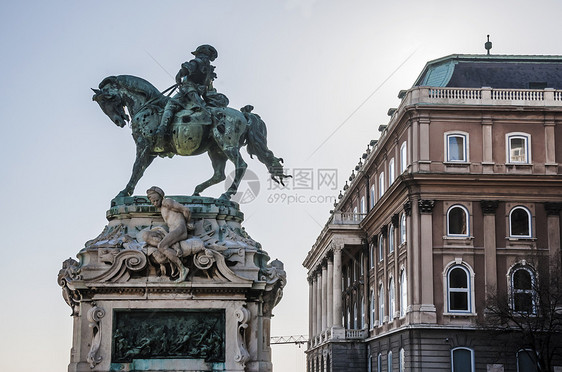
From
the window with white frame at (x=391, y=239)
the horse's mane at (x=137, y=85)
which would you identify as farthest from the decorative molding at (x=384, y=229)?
the horse's mane at (x=137, y=85)

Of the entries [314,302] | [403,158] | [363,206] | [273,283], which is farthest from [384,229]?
[273,283]

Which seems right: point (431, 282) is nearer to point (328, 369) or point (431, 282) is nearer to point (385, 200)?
point (385, 200)

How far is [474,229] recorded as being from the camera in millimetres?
56781

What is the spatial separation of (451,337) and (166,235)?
42.4 meters

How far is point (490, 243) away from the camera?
56.2m

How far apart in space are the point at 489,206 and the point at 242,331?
43893mm

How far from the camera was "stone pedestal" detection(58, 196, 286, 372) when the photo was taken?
14453 millimetres

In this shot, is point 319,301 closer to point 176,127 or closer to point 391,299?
point 391,299

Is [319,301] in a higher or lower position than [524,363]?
higher

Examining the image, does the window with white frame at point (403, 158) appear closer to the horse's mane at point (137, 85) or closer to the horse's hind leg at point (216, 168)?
the horse's hind leg at point (216, 168)

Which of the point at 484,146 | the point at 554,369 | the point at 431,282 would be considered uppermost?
the point at 484,146

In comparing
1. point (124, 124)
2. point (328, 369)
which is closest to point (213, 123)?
point (124, 124)

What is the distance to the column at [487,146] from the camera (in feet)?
188

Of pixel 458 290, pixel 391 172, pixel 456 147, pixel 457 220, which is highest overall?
pixel 391 172
